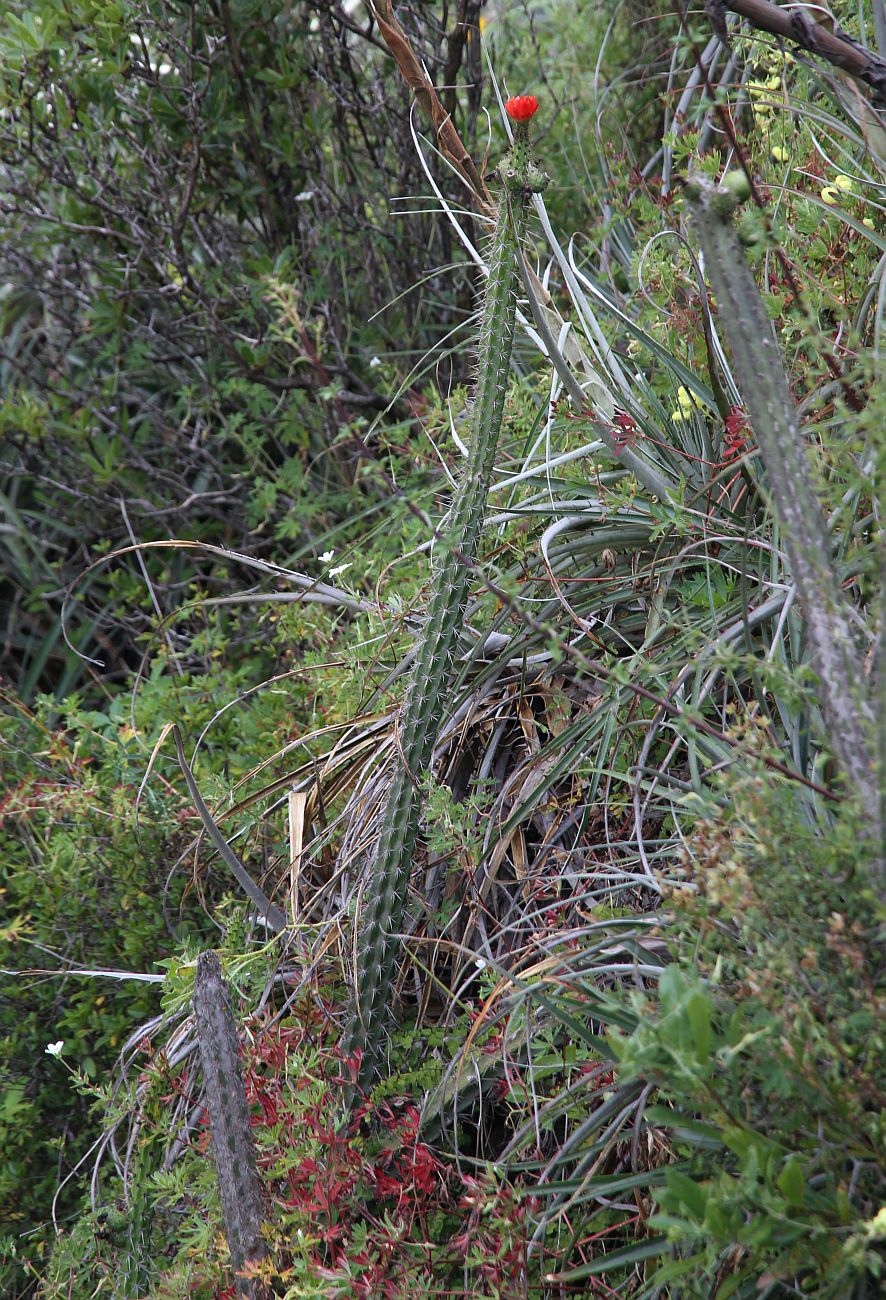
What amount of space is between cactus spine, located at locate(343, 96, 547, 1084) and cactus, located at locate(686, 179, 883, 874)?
0.48m

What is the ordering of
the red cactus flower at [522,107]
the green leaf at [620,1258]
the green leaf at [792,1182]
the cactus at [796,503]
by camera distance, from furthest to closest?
1. the red cactus flower at [522,107]
2. the green leaf at [620,1258]
3. the cactus at [796,503]
4. the green leaf at [792,1182]

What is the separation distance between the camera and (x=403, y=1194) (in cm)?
157

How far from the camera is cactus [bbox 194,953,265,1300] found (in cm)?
156

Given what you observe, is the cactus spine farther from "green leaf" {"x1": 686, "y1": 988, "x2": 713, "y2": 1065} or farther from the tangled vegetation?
"green leaf" {"x1": 686, "y1": 988, "x2": 713, "y2": 1065}

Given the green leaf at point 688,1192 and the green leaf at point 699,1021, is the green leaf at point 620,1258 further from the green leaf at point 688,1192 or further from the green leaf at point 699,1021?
the green leaf at point 699,1021

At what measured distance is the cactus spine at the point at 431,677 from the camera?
1.72 metres

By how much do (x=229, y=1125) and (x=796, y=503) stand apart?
118 centimetres

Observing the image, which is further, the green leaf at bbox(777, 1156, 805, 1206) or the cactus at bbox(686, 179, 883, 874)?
the cactus at bbox(686, 179, 883, 874)

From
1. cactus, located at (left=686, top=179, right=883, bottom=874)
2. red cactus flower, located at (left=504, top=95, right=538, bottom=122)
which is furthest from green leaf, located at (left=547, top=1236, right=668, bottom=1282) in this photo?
red cactus flower, located at (left=504, top=95, right=538, bottom=122)

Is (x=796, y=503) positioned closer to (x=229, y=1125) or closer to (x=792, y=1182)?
(x=792, y=1182)

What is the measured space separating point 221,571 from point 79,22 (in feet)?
5.52

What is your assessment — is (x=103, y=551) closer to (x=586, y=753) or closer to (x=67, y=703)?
(x=67, y=703)

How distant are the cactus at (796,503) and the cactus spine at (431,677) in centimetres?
48

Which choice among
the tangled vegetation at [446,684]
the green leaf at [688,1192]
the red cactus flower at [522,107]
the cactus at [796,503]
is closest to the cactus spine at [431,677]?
the tangled vegetation at [446,684]
